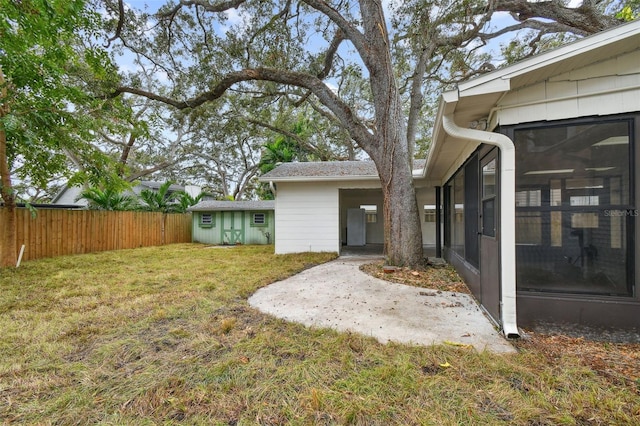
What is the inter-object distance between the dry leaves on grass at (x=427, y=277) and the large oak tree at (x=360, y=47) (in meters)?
0.46

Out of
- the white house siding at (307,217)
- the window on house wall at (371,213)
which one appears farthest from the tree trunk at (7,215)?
the window on house wall at (371,213)

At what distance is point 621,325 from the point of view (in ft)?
8.76

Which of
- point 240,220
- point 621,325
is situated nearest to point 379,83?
point 621,325

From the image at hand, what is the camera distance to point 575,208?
9.20ft

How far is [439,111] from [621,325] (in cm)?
277

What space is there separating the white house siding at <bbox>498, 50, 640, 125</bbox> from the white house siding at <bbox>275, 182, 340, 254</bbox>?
A: 21.0 feet

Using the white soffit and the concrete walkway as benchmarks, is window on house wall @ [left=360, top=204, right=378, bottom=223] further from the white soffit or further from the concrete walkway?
the white soffit

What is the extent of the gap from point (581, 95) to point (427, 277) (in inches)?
147

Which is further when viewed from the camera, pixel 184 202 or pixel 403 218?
pixel 184 202

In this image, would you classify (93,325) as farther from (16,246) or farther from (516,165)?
(16,246)

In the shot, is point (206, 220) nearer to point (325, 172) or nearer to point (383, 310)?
point (325, 172)

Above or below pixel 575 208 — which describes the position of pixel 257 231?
below

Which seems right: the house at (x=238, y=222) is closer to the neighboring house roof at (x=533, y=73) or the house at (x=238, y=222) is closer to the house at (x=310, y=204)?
the house at (x=310, y=204)

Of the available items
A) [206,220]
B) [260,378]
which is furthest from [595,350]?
[206,220]
